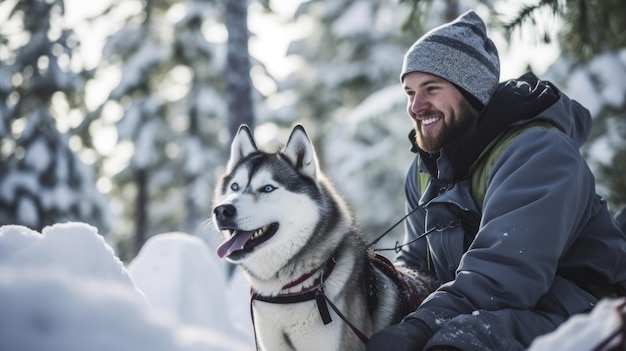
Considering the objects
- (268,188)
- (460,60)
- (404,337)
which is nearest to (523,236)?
(404,337)

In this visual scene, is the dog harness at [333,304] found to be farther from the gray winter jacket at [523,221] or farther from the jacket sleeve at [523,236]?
Answer: the jacket sleeve at [523,236]

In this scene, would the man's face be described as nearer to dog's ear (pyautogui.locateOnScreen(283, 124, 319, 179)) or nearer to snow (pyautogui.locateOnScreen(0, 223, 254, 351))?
dog's ear (pyautogui.locateOnScreen(283, 124, 319, 179))

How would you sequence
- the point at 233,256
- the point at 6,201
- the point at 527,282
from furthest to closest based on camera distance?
the point at 6,201 < the point at 233,256 < the point at 527,282

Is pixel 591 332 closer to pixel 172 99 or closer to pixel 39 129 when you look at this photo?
pixel 39 129

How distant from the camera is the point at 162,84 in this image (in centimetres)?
1697

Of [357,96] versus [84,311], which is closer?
[84,311]

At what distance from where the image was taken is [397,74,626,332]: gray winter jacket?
2188 mm

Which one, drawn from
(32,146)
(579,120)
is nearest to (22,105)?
(32,146)

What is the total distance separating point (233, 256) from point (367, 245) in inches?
31.8

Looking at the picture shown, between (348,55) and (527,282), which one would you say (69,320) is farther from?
(348,55)

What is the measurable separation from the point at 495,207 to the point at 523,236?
7.3 inches

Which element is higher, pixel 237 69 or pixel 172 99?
pixel 237 69

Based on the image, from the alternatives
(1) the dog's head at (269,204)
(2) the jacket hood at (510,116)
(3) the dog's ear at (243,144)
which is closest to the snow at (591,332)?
(2) the jacket hood at (510,116)

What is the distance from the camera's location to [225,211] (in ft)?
8.38
